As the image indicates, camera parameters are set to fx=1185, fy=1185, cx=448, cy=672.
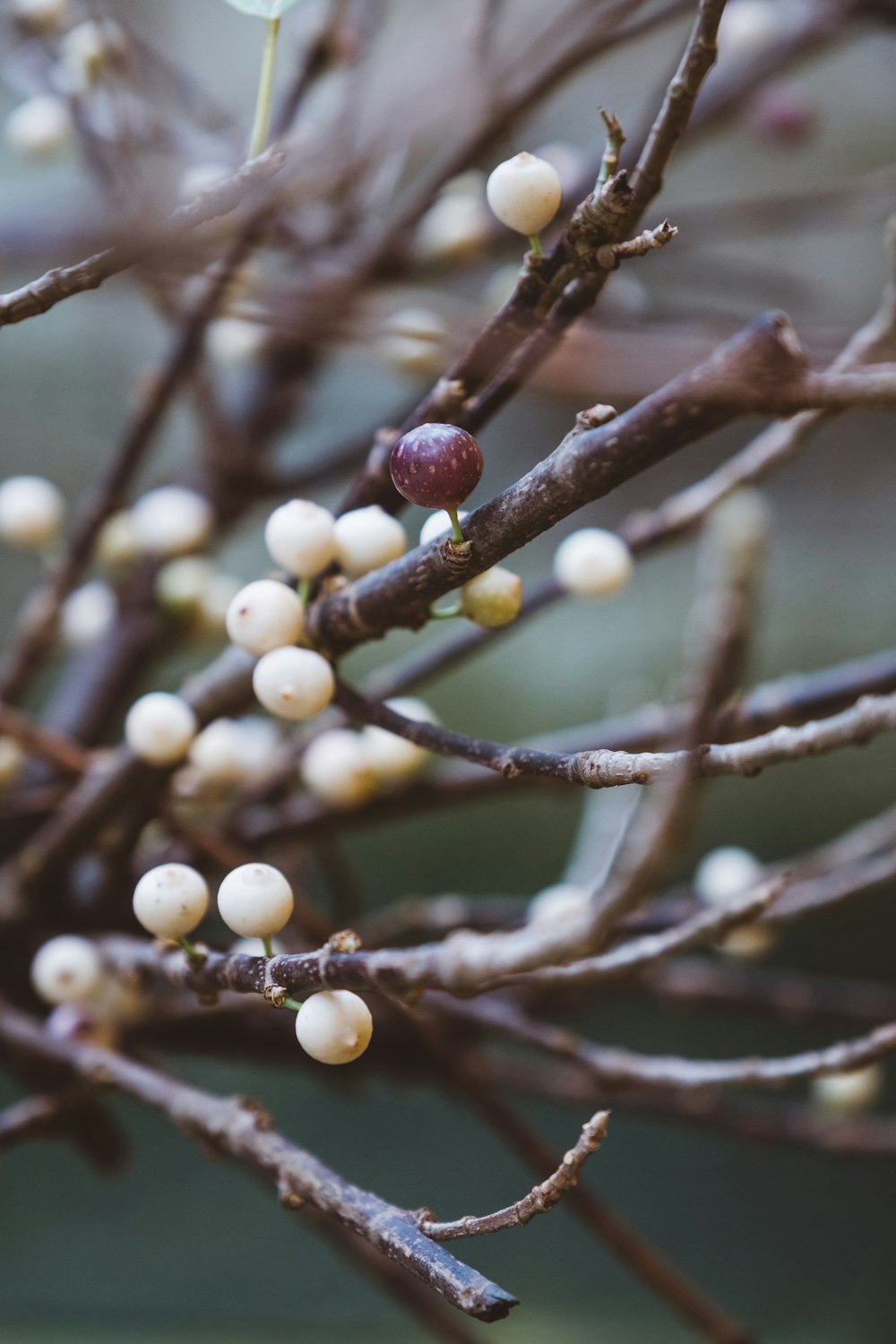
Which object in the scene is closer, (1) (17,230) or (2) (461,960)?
(2) (461,960)

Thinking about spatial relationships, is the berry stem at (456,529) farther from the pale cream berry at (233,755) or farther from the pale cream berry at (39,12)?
the pale cream berry at (39,12)

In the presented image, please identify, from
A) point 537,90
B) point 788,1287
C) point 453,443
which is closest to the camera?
point 453,443

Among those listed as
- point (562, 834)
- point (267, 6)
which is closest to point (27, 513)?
point (267, 6)

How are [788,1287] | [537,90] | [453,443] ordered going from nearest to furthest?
[453,443], [537,90], [788,1287]

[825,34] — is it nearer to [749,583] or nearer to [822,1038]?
[749,583]

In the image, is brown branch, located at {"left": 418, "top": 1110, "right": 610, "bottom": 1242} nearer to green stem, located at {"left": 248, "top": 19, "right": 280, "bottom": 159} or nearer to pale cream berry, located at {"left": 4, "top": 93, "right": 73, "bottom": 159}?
green stem, located at {"left": 248, "top": 19, "right": 280, "bottom": 159}

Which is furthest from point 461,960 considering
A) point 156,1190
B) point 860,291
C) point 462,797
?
point 860,291

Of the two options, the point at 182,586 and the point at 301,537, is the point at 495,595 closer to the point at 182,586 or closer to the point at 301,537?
the point at 301,537

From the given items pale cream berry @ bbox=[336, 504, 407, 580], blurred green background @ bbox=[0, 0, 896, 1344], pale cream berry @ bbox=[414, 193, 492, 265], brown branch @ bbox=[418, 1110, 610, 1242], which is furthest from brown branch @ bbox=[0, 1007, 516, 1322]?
pale cream berry @ bbox=[414, 193, 492, 265]
